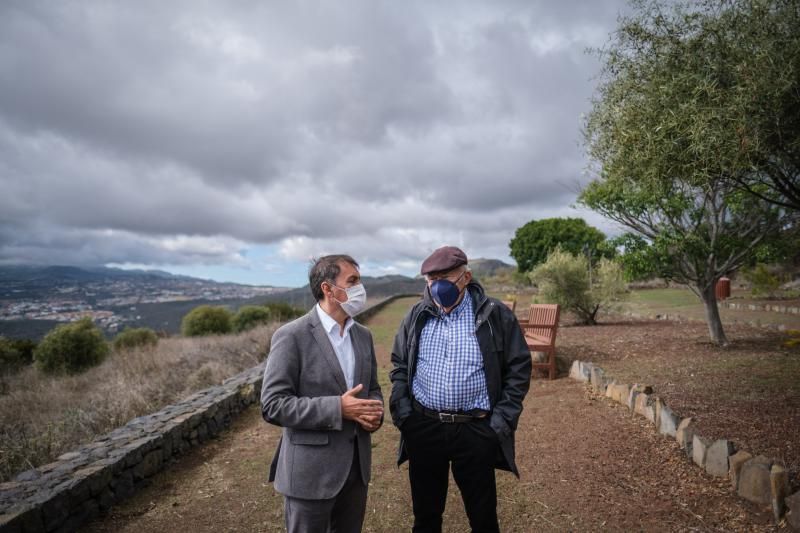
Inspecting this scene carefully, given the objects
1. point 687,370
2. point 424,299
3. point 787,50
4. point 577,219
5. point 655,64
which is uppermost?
point 577,219

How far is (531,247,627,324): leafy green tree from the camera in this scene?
43.6 ft

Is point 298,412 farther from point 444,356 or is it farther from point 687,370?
point 687,370

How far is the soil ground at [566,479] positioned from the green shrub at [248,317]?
47.5ft

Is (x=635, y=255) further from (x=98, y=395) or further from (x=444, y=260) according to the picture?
(x=98, y=395)

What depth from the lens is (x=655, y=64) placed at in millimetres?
5148

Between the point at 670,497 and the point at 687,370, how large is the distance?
3.69 metres

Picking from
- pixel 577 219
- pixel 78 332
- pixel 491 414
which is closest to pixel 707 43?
pixel 491 414

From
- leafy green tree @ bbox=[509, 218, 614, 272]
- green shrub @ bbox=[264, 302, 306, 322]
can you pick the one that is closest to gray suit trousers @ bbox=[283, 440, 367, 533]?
green shrub @ bbox=[264, 302, 306, 322]

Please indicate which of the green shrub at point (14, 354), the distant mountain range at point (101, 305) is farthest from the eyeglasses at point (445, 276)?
the green shrub at point (14, 354)

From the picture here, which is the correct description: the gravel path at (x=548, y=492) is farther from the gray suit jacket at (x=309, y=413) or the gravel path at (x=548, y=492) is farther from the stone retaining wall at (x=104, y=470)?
the gray suit jacket at (x=309, y=413)

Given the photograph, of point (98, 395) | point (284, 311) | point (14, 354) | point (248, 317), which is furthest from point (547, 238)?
point (98, 395)

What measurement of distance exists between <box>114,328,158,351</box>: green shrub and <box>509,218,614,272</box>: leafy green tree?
129 ft

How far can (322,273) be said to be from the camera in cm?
252

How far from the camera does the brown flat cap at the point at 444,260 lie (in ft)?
9.23
